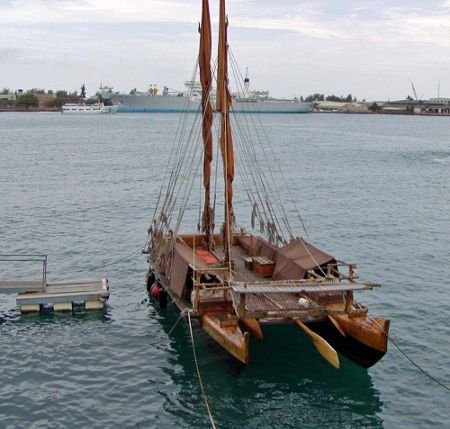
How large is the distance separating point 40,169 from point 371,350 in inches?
2595

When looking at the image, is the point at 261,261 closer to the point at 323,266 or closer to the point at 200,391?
the point at 323,266

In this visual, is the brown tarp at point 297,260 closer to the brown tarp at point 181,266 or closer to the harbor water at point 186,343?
the harbor water at point 186,343

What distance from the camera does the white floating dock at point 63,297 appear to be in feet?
90.9

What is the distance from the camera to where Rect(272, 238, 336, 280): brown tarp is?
80.5 ft

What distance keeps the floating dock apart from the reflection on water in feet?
15.2

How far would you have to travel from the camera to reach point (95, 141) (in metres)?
127

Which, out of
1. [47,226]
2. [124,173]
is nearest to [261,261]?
[47,226]

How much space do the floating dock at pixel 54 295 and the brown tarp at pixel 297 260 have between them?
769 cm

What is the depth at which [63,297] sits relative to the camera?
27.8 metres

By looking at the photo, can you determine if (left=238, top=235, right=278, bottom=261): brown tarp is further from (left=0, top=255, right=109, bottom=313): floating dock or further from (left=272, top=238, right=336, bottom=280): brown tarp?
(left=0, top=255, right=109, bottom=313): floating dock

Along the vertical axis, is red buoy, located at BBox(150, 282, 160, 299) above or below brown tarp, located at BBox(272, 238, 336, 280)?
below

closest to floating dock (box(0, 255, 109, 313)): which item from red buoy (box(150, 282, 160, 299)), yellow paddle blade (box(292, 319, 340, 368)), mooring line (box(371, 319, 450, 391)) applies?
red buoy (box(150, 282, 160, 299))

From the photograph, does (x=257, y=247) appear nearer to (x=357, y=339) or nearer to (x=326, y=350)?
(x=357, y=339)

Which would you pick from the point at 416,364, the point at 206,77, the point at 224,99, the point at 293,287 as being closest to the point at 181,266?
the point at 293,287
